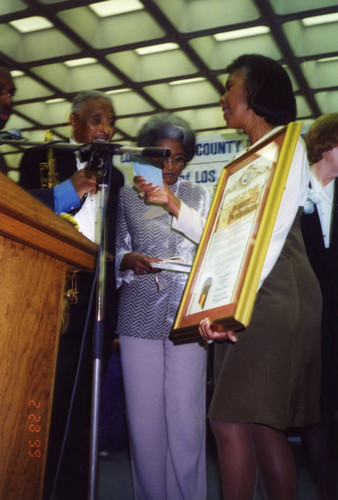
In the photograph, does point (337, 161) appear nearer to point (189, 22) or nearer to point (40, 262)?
point (40, 262)

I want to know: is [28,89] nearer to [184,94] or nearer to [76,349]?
[184,94]

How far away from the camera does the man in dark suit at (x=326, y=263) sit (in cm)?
181

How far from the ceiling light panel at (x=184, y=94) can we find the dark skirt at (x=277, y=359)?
5.22 metres

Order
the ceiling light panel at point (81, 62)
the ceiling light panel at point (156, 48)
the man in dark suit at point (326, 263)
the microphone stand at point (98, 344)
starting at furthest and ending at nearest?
the ceiling light panel at point (81, 62) → the ceiling light panel at point (156, 48) → the man in dark suit at point (326, 263) → the microphone stand at point (98, 344)

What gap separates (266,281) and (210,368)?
201 cm

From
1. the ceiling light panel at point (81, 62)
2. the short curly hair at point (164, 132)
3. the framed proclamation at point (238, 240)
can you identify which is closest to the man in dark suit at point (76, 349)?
the short curly hair at point (164, 132)

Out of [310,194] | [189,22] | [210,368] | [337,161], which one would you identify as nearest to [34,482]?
[310,194]

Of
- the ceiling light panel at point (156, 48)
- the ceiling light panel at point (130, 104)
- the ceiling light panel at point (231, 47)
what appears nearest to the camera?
the ceiling light panel at point (231, 47)

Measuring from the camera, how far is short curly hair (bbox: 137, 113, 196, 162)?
2.22 metres

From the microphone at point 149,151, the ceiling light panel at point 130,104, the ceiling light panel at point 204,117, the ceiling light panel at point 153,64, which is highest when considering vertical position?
the ceiling light panel at point 153,64

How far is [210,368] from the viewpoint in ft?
10.6

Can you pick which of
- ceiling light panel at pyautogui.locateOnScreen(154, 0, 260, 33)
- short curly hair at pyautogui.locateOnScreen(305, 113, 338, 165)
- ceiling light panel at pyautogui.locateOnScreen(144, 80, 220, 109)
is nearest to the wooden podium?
short curly hair at pyautogui.locateOnScreen(305, 113, 338, 165)

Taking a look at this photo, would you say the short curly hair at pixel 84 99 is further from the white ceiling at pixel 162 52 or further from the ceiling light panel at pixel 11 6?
the ceiling light panel at pixel 11 6

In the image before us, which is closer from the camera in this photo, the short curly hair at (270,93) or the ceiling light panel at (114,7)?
the short curly hair at (270,93)
